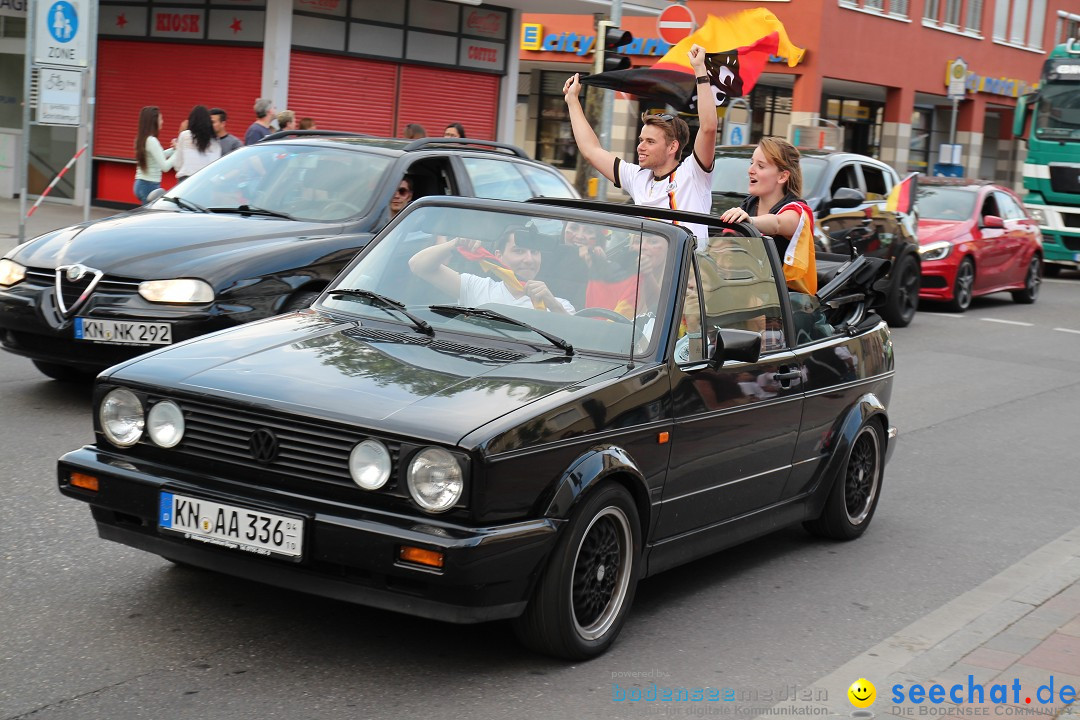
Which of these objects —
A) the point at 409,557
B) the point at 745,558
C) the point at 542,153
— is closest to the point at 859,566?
the point at 745,558

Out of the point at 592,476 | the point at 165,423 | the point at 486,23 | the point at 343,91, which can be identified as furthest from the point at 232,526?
the point at 486,23

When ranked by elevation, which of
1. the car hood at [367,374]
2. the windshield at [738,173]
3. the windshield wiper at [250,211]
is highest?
the windshield at [738,173]

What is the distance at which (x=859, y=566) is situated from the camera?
21.9 ft

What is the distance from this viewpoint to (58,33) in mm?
15703

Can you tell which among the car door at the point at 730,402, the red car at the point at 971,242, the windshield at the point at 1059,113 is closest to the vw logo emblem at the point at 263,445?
the car door at the point at 730,402

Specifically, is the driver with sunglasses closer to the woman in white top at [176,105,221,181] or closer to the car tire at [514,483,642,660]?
the car tire at [514,483,642,660]

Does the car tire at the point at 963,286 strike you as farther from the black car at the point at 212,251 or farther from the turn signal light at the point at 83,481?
the turn signal light at the point at 83,481

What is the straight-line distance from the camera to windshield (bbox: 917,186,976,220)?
19344 millimetres

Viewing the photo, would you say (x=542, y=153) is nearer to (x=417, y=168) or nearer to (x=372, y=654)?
(x=417, y=168)

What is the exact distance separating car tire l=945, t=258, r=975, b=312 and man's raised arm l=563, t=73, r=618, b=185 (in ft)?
38.1

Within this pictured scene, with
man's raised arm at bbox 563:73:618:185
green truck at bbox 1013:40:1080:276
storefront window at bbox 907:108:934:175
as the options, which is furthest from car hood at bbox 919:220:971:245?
storefront window at bbox 907:108:934:175

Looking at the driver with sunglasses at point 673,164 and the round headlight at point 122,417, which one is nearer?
the round headlight at point 122,417

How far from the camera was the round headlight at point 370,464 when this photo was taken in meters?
4.38

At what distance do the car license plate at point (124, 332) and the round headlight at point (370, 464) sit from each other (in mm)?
3989
